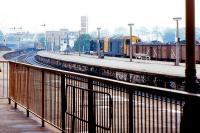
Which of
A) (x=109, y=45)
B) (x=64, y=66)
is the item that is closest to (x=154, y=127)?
(x=64, y=66)

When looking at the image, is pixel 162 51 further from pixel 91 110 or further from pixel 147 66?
pixel 91 110

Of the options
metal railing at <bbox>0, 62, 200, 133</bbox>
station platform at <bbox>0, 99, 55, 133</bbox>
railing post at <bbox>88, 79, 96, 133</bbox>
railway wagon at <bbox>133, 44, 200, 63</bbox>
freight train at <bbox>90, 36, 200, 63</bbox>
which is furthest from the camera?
freight train at <bbox>90, 36, 200, 63</bbox>

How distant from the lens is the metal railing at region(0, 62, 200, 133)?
4.54m

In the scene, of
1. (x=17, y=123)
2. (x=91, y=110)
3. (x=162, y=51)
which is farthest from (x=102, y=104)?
(x=162, y=51)

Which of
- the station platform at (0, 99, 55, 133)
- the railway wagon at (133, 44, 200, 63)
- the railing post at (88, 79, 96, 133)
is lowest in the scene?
the station platform at (0, 99, 55, 133)

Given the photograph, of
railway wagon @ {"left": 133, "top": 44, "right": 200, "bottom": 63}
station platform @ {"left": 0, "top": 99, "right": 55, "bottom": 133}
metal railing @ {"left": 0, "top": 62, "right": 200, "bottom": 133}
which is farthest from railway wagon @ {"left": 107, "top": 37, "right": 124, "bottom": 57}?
metal railing @ {"left": 0, "top": 62, "right": 200, "bottom": 133}

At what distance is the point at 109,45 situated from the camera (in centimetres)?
7250

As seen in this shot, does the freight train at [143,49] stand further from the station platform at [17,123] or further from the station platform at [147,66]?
the station platform at [17,123]

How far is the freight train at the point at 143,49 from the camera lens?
164 feet

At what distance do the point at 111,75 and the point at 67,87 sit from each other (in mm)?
21650

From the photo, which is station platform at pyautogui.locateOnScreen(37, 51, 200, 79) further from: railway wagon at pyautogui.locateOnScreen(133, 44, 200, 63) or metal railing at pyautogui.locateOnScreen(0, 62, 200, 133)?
metal railing at pyautogui.locateOnScreen(0, 62, 200, 133)

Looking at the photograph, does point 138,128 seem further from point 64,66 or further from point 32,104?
point 64,66

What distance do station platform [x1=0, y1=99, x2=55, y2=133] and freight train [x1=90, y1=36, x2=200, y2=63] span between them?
3399cm

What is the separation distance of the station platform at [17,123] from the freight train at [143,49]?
33994 millimetres
